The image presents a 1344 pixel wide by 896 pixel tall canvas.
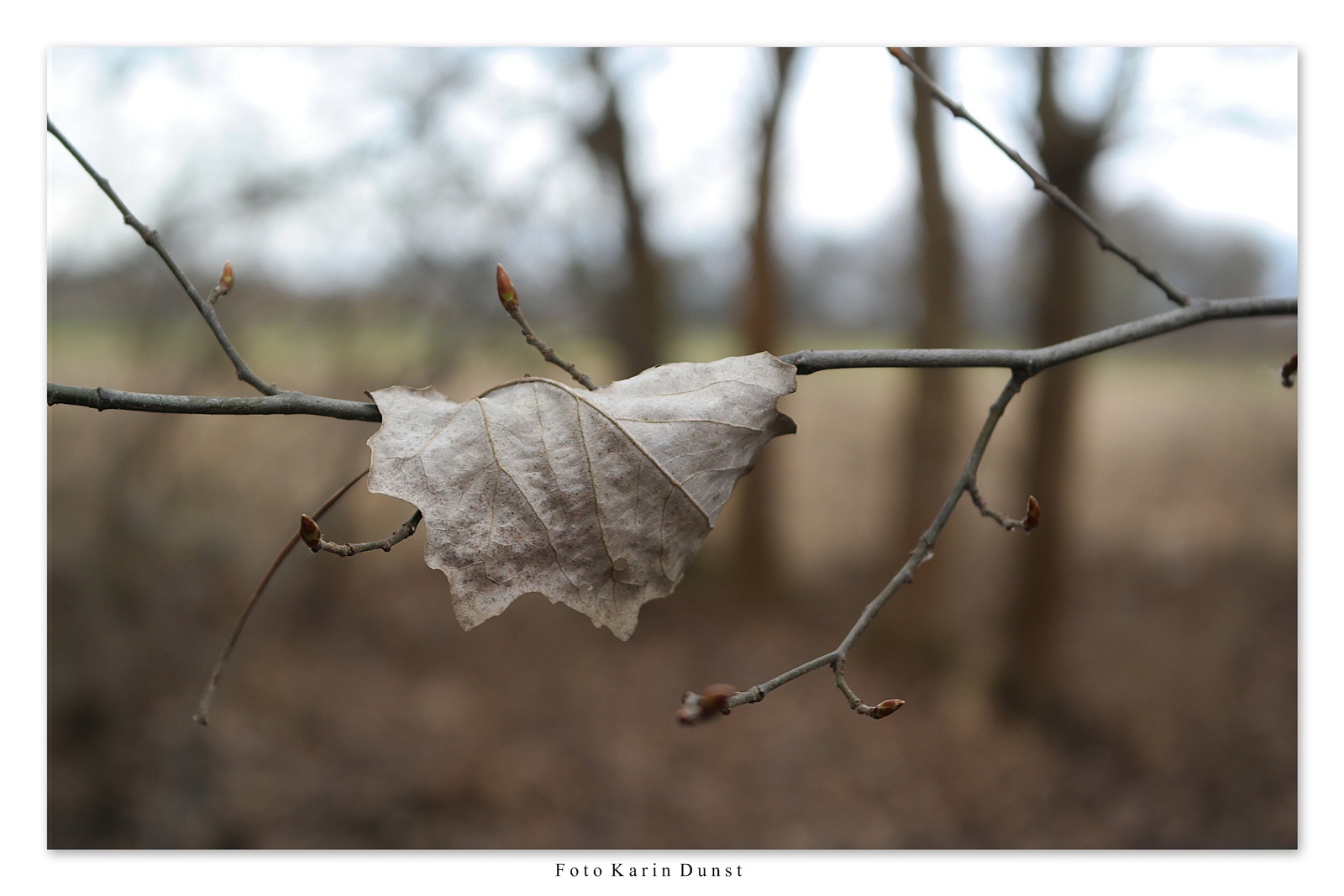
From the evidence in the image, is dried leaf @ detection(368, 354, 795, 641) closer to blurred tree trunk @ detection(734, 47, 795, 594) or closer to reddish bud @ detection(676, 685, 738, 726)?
reddish bud @ detection(676, 685, 738, 726)

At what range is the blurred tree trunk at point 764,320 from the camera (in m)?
4.62

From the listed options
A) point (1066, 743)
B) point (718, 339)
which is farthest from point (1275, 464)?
point (718, 339)

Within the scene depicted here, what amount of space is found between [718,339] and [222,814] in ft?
11.9

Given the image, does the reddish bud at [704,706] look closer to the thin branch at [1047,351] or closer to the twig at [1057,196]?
the thin branch at [1047,351]

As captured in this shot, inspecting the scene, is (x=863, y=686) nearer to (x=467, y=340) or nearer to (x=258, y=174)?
(x=467, y=340)

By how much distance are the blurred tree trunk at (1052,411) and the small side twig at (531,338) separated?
3364 millimetres

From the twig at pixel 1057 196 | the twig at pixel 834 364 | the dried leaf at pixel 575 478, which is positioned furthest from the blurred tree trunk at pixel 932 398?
the dried leaf at pixel 575 478

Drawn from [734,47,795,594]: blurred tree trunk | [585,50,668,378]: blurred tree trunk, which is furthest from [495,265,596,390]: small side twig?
[585,50,668,378]: blurred tree trunk

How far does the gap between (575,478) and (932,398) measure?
13.0 ft

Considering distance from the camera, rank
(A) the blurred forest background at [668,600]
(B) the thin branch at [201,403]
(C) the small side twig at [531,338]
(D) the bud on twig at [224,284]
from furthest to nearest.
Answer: (A) the blurred forest background at [668,600] < (D) the bud on twig at [224,284] < (C) the small side twig at [531,338] < (B) the thin branch at [201,403]

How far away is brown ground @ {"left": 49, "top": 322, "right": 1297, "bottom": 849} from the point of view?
355 cm

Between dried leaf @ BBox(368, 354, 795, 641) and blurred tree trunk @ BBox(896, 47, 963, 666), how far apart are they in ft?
12.2

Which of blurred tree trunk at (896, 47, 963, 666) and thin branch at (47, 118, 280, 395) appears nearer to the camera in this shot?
thin branch at (47, 118, 280, 395)

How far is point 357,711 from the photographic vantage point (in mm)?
4371
